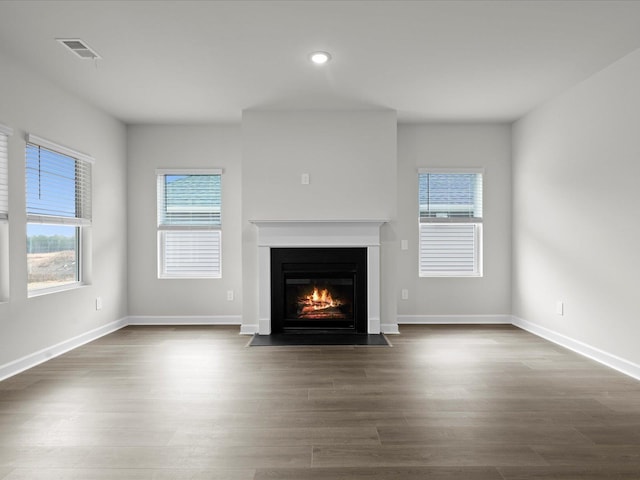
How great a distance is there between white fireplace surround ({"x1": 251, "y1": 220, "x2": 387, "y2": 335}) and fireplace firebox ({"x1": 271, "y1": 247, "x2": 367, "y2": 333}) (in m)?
0.07

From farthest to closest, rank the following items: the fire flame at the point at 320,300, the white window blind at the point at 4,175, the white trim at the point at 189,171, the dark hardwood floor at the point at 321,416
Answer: the white trim at the point at 189,171 → the fire flame at the point at 320,300 → the white window blind at the point at 4,175 → the dark hardwood floor at the point at 321,416

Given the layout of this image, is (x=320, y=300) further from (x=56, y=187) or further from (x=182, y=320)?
(x=56, y=187)

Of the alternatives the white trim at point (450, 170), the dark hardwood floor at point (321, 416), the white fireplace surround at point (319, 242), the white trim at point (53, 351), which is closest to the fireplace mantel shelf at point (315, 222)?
the white fireplace surround at point (319, 242)

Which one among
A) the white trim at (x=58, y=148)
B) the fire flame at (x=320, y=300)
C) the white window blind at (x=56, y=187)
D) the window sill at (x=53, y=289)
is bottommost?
the fire flame at (x=320, y=300)

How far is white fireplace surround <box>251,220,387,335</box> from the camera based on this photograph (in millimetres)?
4949

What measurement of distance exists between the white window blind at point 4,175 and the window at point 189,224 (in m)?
2.19

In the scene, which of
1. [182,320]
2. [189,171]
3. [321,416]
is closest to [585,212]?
[321,416]

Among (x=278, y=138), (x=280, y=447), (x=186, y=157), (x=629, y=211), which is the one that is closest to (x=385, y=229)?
(x=278, y=138)

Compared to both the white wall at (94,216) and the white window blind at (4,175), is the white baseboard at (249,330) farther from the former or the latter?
the white window blind at (4,175)

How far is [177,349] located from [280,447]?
239 centimetres

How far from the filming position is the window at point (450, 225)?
5672 millimetres

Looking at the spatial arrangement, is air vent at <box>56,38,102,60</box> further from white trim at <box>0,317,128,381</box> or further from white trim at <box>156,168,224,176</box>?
white trim at <box>0,317,128,381</box>

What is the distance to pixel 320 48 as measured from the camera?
3.40 m

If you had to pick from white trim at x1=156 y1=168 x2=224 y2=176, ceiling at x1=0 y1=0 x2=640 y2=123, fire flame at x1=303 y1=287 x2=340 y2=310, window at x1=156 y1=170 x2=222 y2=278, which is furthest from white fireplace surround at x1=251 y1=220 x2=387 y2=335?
ceiling at x1=0 y1=0 x2=640 y2=123
